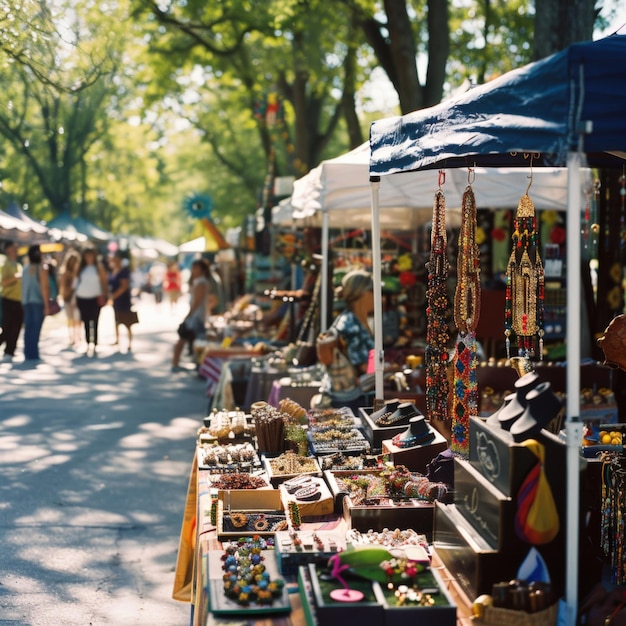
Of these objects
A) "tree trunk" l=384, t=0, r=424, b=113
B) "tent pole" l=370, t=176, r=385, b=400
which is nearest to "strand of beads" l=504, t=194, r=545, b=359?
"tent pole" l=370, t=176, r=385, b=400

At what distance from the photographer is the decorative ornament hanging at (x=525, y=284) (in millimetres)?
4605

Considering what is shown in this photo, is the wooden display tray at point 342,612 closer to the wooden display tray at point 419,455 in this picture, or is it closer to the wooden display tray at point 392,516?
the wooden display tray at point 392,516

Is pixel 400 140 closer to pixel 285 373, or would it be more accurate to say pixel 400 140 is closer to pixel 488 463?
pixel 488 463

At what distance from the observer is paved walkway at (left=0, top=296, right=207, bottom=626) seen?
5.04m

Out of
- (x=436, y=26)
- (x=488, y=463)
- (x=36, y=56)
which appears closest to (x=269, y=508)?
(x=488, y=463)

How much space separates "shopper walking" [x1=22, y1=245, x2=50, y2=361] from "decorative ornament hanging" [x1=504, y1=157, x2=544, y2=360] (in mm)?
11840

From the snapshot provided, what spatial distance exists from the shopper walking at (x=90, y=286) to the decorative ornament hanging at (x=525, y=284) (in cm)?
1215

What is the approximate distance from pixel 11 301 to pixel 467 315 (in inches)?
496

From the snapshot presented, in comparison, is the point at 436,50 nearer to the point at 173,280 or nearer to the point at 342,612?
the point at 342,612

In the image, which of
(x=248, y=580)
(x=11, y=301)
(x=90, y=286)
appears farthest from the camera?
(x=90, y=286)

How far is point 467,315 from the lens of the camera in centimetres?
467

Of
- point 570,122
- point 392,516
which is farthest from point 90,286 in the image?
point 570,122

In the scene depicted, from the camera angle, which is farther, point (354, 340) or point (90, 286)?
point (90, 286)

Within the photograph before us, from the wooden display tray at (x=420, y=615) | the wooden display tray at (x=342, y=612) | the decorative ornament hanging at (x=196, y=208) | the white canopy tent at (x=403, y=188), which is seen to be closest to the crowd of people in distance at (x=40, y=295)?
the decorative ornament hanging at (x=196, y=208)
